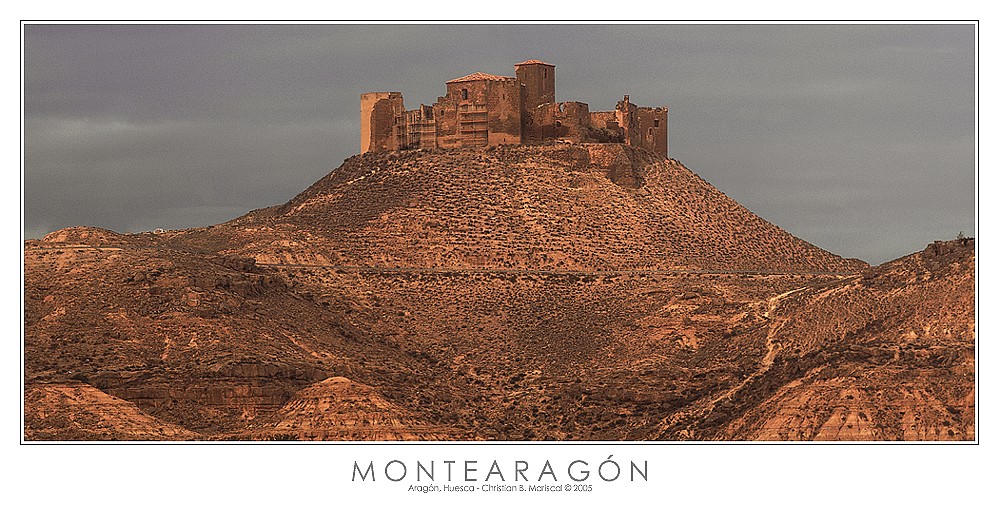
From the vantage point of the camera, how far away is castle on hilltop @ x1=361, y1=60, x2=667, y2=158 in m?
114

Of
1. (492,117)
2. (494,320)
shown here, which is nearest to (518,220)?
(492,117)

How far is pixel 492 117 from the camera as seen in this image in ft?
377

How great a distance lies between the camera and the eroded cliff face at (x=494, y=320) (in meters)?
90.9

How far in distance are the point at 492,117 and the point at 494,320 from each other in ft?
45.4

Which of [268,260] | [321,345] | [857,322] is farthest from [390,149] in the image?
[857,322]

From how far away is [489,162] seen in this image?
114938 millimetres

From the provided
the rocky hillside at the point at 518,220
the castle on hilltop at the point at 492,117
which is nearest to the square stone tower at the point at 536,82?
the castle on hilltop at the point at 492,117

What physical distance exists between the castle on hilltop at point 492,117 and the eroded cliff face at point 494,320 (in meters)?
0.75

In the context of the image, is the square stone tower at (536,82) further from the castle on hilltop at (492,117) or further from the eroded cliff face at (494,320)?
the eroded cliff face at (494,320)

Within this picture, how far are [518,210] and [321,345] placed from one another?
17.4m

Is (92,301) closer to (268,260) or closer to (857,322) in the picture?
(268,260)

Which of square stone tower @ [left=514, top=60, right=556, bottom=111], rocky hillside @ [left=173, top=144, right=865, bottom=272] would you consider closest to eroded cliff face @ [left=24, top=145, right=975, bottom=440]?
rocky hillside @ [left=173, top=144, right=865, bottom=272]

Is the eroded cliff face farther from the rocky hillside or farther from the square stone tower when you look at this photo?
the square stone tower

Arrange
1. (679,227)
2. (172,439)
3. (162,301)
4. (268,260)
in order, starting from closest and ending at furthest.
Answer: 1. (172,439)
2. (162,301)
3. (268,260)
4. (679,227)
